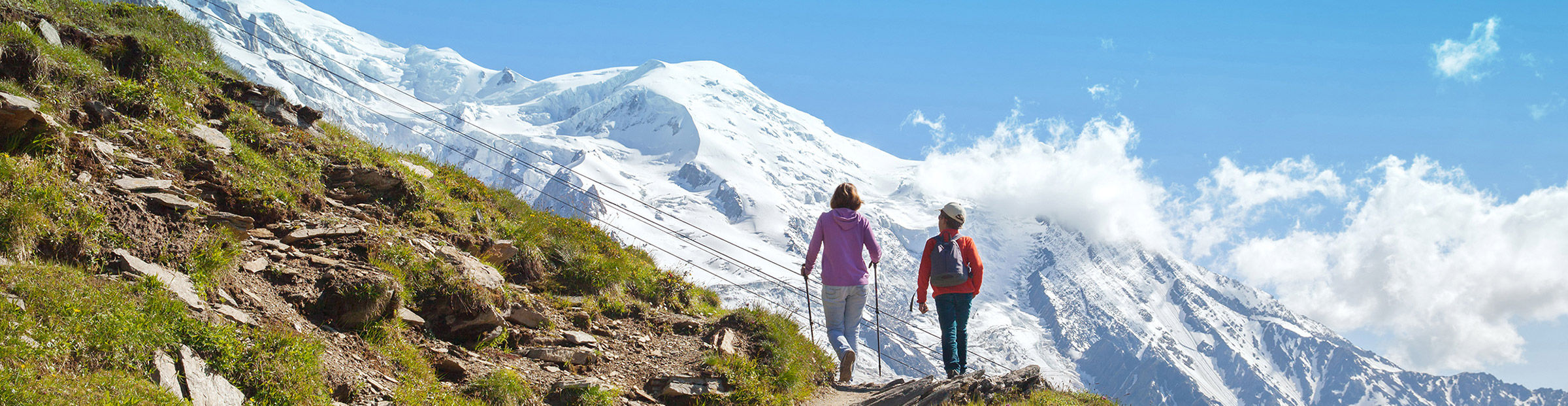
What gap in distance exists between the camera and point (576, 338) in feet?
28.0

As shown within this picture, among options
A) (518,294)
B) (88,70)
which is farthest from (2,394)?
(88,70)

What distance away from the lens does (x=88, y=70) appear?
796 cm

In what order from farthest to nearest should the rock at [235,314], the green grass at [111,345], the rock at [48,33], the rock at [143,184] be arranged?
1. the rock at [48,33]
2. the rock at [143,184]
3. the rock at [235,314]
4. the green grass at [111,345]

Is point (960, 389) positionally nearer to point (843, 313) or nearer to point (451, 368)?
point (843, 313)

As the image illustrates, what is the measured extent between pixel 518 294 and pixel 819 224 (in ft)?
12.0

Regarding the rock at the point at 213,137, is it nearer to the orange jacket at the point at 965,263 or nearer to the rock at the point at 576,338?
the rock at the point at 576,338

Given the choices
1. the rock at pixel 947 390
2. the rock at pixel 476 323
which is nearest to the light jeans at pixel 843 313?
the rock at pixel 947 390

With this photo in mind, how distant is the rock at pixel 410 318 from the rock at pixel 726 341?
3270 mm

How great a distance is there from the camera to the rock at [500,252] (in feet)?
31.5

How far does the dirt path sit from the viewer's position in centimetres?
965

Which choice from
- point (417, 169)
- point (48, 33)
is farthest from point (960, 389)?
point (48, 33)

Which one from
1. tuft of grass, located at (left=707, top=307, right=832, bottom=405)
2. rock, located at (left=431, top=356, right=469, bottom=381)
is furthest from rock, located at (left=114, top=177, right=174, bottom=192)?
tuft of grass, located at (left=707, top=307, right=832, bottom=405)

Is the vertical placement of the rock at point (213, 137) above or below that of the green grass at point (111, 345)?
above

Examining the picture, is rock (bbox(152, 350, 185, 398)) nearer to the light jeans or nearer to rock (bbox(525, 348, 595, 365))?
rock (bbox(525, 348, 595, 365))
